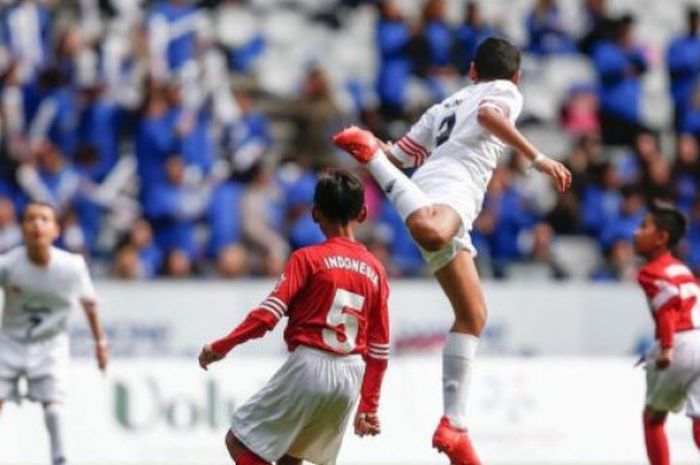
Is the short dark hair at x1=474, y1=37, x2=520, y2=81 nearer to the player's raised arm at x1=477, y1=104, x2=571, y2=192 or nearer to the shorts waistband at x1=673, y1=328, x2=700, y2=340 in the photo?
the player's raised arm at x1=477, y1=104, x2=571, y2=192

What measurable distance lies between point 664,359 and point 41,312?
4.24 m

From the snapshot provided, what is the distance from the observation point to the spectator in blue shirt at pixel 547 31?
25.2 meters

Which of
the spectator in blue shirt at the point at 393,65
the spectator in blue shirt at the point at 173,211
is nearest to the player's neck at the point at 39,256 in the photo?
the spectator in blue shirt at the point at 173,211

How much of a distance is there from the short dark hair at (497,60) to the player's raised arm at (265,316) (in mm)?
1555

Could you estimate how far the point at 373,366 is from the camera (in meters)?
11.0

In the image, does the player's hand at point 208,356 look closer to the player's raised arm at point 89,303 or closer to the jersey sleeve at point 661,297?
the player's raised arm at point 89,303

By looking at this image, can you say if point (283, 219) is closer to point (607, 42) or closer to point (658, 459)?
point (607, 42)

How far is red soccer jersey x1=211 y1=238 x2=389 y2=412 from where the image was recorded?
10.8 meters

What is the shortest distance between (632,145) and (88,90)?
21.6 ft

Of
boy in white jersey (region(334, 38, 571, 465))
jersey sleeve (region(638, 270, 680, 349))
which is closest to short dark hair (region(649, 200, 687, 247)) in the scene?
jersey sleeve (region(638, 270, 680, 349))

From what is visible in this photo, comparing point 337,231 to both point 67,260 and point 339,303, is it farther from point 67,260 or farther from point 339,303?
point 67,260

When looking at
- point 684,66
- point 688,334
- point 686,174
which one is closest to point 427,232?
point 688,334

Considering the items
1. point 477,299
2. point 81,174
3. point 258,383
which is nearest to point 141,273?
point 81,174

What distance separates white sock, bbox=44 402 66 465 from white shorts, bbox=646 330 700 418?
3.90 metres
